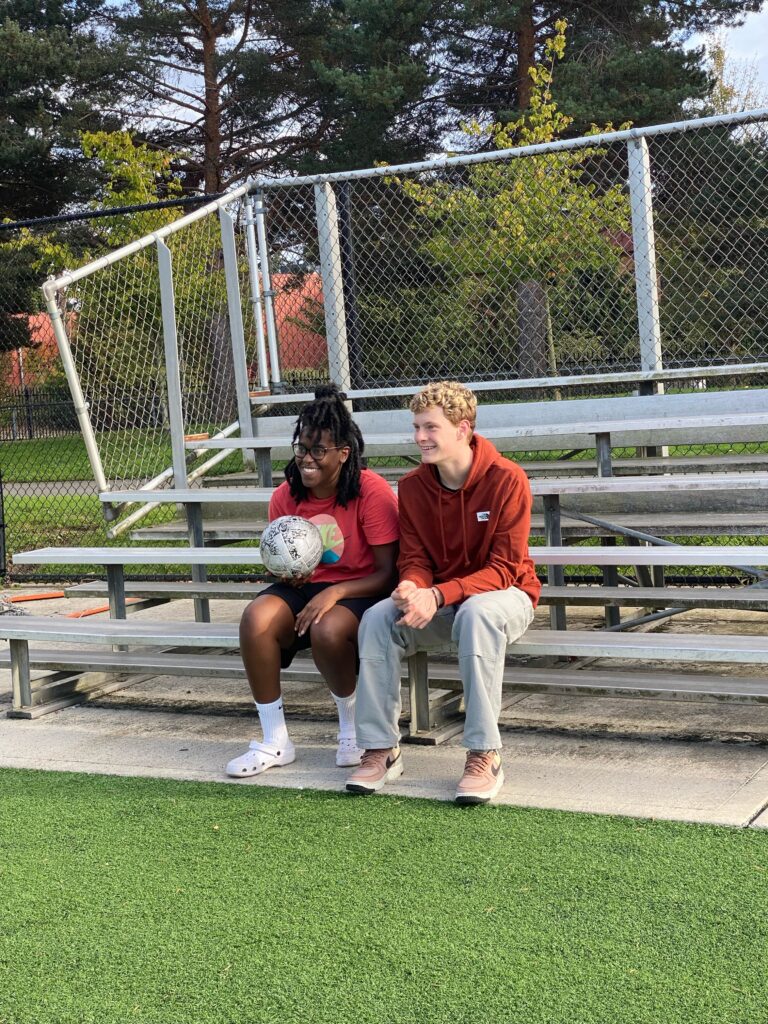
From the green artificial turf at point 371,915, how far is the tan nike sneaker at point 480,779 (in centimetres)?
5

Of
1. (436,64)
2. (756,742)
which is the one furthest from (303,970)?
(436,64)

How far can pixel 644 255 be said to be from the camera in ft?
22.1

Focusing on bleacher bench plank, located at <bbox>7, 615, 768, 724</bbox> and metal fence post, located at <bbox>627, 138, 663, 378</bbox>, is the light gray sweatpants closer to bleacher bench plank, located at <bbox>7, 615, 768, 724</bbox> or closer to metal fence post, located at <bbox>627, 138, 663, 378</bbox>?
bleacher bench plank, located at <bbox>7, 615, 768, 724</bbox>

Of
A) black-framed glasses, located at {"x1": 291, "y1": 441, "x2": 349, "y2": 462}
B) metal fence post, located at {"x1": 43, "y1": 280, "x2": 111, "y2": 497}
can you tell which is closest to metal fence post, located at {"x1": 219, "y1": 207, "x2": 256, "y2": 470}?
metal fence post, located at {"x1": 43, "y1": 280, "x2": 111, "y2": 497}

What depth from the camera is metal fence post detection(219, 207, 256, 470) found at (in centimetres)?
753

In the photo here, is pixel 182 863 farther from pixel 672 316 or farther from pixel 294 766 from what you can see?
pixel 672 316

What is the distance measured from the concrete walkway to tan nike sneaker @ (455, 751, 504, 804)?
7cm

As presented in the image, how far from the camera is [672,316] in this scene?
23.3 feet

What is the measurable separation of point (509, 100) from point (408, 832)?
927 inches

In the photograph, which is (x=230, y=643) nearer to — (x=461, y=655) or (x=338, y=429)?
(x=338, y=429)

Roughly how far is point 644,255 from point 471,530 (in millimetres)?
3089

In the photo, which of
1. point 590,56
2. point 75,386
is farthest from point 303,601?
point 590,56

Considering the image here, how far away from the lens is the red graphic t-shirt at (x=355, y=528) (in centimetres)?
458

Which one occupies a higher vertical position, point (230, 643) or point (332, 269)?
point (332, 269)
